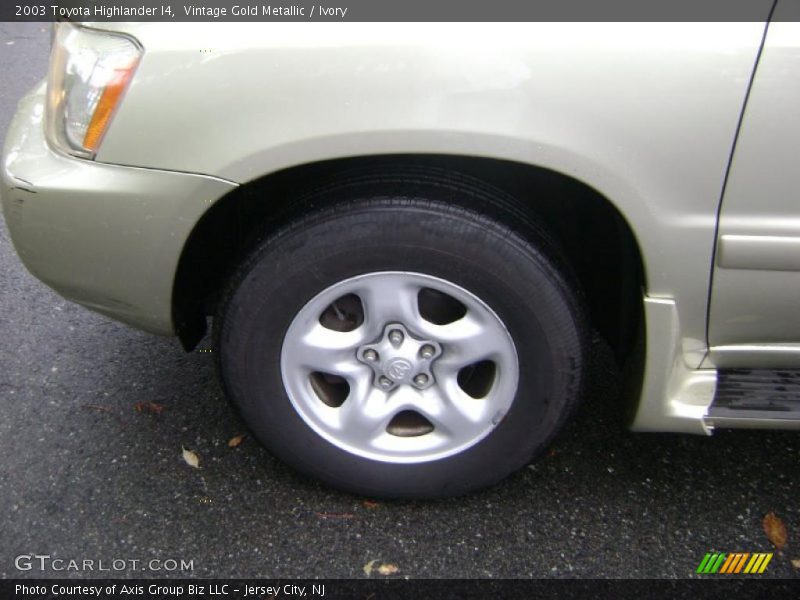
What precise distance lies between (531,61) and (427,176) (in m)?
0.39

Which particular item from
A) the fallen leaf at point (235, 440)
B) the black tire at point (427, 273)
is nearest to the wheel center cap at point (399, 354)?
the black tire at point (427, 273)

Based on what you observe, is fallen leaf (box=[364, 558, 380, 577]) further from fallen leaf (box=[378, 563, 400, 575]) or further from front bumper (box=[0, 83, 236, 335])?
front bumper (box=[0, 83, 236, 335])

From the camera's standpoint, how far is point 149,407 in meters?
2.63

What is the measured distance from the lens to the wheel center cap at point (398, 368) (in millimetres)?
2064

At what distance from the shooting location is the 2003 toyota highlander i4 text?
165cm

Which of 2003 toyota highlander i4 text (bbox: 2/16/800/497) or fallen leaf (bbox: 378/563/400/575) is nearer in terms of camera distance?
2003 toyota highlander i4 text (bbox: 2/16/800/497)

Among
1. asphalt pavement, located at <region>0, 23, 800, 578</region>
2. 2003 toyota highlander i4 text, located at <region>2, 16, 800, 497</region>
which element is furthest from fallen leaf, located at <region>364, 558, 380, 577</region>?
2003 toyota highlander i4 text, located at <region>2, 16, 800, 497</region>

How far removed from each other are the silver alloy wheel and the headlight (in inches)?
25.4

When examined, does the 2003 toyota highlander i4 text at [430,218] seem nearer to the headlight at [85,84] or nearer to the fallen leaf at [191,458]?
the headlight at [85,84]

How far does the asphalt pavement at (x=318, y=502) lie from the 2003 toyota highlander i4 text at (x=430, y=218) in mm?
164

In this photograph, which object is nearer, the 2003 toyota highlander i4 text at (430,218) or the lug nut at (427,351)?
the 2003 toyota highlander i4 text at (430,218)

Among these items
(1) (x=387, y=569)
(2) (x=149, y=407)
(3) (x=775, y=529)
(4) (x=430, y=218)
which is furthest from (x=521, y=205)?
(2) (x=149, y=407)

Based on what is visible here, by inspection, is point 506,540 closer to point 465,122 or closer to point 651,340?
point 651,340

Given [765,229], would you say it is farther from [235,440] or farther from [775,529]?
[235,440]
